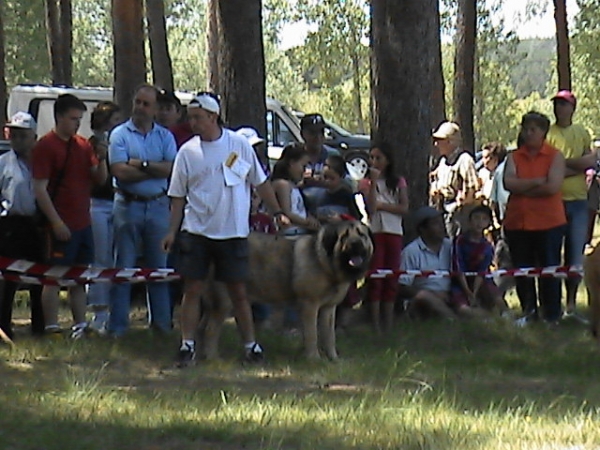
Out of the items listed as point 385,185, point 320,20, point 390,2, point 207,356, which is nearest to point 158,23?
point 390,2

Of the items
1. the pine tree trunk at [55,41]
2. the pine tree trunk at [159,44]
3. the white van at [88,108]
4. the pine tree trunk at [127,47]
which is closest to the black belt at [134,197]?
the pine tree trunk at [127,47]

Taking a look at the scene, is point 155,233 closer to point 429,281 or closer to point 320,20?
point 429,281

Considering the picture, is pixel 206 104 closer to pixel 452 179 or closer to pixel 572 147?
pixel 572 147

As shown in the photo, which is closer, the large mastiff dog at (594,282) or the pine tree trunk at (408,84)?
the large mastiff dog at (594,282)

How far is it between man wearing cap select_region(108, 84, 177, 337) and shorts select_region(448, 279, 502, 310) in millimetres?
2991

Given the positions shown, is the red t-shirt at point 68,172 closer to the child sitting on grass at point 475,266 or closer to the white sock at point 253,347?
the white sock at point 253,347

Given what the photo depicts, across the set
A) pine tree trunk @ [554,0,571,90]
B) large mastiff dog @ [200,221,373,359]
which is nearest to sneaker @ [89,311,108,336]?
large mastiff dog @ [200,221,373,359]

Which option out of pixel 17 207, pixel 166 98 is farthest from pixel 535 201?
pixel 17 207

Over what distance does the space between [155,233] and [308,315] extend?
5.40 ft

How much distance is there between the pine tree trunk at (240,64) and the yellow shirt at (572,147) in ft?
12.9

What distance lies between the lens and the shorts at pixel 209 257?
8.94 meters

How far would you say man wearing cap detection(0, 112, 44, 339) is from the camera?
1002 cm

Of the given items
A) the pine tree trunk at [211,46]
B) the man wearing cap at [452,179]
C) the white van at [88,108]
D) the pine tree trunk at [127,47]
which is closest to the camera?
the man wearing cap at [452,179]

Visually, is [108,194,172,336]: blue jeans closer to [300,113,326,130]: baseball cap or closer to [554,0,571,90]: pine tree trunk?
[300,113,326,130]: baseball cap
